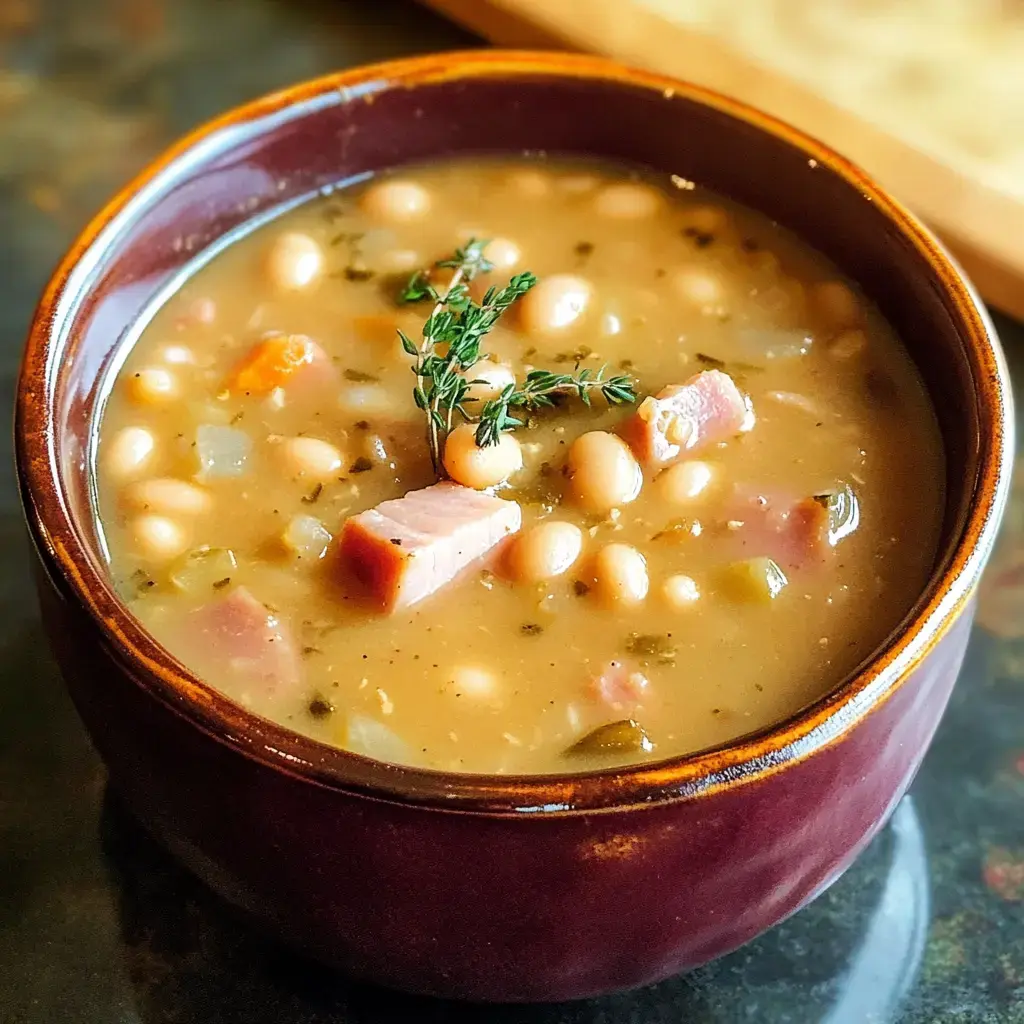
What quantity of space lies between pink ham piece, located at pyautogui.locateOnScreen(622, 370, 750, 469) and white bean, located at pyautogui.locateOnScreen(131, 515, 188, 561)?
0.45 metres

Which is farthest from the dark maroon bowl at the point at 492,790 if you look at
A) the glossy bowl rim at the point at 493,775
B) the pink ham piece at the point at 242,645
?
the pink ham piece at the point at 242,645

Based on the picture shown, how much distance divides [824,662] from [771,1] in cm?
160

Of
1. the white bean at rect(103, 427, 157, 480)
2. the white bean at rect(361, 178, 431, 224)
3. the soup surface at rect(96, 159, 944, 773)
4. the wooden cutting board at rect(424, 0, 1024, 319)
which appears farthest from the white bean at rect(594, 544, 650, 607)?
the wooden cutting board at rect(424, 0, 1024, 319)

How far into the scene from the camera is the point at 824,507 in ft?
4.33

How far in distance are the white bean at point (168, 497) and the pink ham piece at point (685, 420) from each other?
428 millimetres

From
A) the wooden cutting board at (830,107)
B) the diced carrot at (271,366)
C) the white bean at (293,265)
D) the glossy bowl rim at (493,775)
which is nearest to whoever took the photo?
the glossy bowl rim at (493,775)

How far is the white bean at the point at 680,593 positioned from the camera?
4.07 feet

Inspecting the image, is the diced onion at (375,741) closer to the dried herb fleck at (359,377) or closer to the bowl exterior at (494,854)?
the bowl exterior at (494,854)

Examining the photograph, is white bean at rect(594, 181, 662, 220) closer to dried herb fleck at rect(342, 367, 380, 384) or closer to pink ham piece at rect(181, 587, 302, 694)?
dried herb fleck at rect(342, 367, 380, 384)

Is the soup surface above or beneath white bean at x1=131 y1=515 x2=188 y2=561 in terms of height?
above

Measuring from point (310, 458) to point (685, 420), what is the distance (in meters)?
0.38

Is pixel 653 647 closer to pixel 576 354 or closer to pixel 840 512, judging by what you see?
pixel 840 512

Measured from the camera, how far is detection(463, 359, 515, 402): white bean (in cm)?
142

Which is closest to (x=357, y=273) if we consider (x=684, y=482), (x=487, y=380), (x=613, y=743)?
(x=487, y=380)
